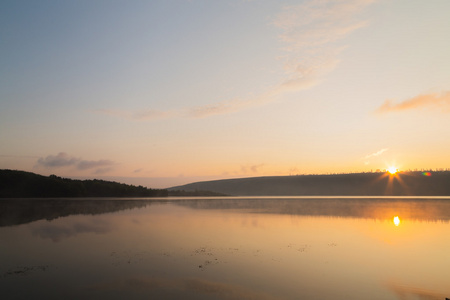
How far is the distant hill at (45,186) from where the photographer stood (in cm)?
7150

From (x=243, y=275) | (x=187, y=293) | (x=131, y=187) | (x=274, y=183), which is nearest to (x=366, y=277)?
(x=243, y=275)

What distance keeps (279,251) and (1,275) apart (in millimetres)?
12789

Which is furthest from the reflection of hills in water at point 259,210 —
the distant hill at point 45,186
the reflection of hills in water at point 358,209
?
the distant hill at point 45,186

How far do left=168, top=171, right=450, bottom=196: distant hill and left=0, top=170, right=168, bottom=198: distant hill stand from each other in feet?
278

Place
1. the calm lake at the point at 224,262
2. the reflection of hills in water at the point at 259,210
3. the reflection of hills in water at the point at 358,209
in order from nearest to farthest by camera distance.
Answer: the calm lake at the point at 224,262
the reflection of hills in water at the point at 259,210
the reflection of hills in water at the point at 358,209

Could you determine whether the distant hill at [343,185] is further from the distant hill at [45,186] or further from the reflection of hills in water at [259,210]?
the distant hill at [45,186]

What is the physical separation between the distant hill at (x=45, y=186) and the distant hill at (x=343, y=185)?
8480 centimetres

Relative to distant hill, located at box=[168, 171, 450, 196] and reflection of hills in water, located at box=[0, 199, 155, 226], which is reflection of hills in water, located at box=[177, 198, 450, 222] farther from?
distant hill, located at box=[168, 171, 450, 196]

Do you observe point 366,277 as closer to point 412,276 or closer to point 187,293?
point 412,276

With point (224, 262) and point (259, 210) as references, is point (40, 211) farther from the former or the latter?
point (224, 262)

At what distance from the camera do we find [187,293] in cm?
1191

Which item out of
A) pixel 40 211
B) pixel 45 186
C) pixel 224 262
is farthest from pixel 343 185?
pixel 224 262

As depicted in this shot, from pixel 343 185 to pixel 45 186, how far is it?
373 ft

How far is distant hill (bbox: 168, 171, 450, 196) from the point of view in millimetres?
126812
